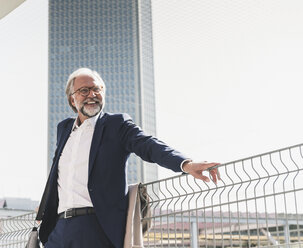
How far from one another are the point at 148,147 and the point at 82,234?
55 centimetres

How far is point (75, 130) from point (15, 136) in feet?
278

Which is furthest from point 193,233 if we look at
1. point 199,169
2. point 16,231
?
point 16,231

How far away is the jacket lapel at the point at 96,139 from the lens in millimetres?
2785

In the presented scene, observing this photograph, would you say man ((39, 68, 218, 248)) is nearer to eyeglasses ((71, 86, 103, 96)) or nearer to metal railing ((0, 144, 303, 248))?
eyeglasses ((71, 86, 103, 96))

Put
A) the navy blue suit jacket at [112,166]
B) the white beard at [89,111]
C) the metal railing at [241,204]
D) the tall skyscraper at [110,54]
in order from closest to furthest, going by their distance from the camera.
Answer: the metal railing at [241,204] → the navy blue suit jacket at [112,166] → the white beard at [89,111] → the tall skyscraper at [110,54]

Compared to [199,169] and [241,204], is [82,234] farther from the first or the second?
[241,204]

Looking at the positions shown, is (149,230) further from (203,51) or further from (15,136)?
(203,51)

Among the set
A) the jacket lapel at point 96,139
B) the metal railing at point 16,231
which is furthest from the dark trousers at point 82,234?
the metal railing at point 16,231

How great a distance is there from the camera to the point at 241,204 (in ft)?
8.38

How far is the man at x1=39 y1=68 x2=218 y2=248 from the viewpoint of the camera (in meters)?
2.64

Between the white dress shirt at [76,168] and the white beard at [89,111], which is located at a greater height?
the white beard at [89,111]

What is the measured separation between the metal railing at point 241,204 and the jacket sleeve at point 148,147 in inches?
9.5

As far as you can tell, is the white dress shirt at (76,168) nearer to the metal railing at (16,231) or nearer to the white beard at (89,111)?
the white beard at (89,111)

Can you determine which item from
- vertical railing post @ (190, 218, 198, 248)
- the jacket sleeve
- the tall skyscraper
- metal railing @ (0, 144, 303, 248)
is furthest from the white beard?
the tall skyscraper
